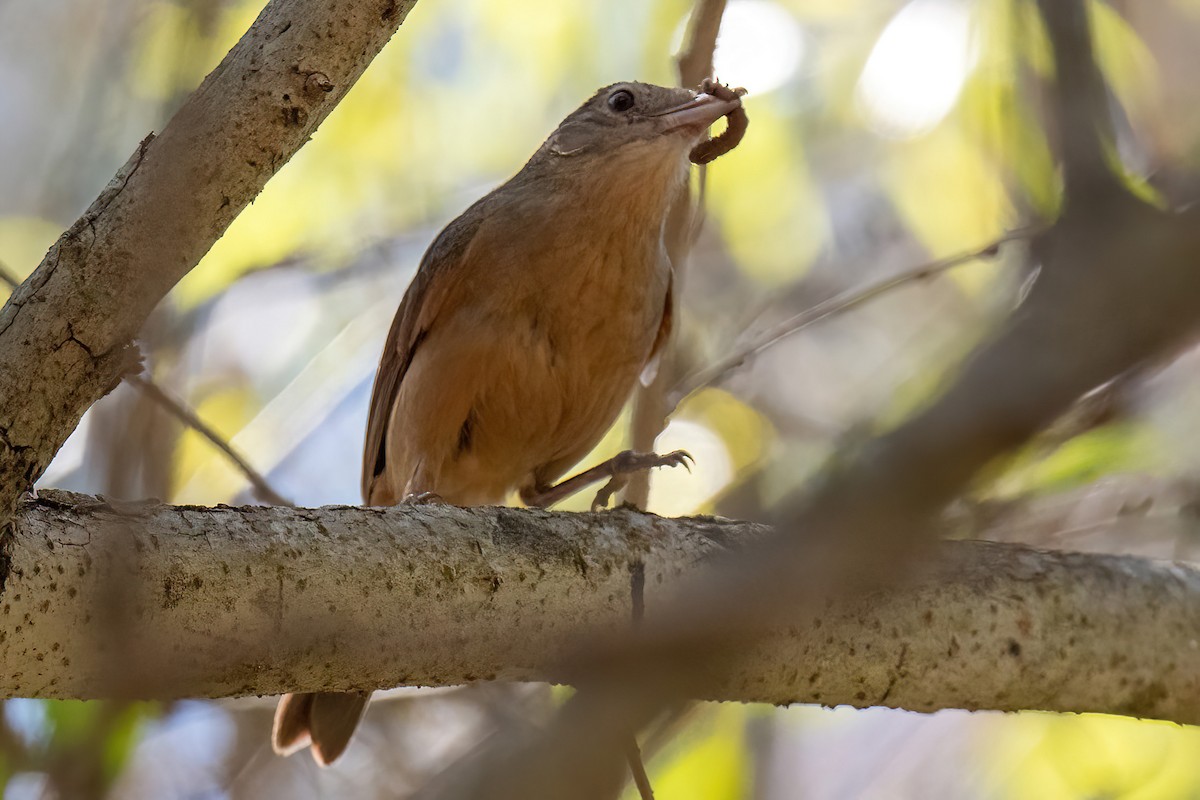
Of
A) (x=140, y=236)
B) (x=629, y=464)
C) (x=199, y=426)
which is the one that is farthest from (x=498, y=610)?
(x=629, y=464)

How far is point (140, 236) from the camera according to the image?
79.8 inches

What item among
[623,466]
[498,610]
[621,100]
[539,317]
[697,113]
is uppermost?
[621,100]

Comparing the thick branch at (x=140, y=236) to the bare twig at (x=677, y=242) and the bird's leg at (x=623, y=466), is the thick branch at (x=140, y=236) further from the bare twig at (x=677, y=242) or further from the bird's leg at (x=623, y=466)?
the bird's leg at (x=623, y=466)

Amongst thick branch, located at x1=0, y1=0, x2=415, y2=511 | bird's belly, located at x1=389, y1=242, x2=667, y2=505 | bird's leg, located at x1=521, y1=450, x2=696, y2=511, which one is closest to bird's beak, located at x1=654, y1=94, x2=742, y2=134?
bird's belly, located at x1=389, y1=242, x2=667, y2=505

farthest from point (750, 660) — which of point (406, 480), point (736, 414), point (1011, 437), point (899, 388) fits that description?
point (736, 414)

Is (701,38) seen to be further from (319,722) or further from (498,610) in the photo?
(319,722)

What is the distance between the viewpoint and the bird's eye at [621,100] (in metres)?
4.85

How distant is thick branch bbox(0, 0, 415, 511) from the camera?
2008 millimetres

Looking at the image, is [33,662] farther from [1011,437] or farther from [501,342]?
[501,342]

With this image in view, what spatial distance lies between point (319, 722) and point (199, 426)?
5.79 feet

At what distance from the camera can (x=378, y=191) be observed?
6074 mm

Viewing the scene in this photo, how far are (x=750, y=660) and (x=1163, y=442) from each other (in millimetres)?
1411

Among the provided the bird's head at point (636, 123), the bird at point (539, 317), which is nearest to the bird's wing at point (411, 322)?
the bird at point (539, 317)

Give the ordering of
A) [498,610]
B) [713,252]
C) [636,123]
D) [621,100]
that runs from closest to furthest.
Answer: [498,610]
[636,123]
[621,100]
[713,252]
